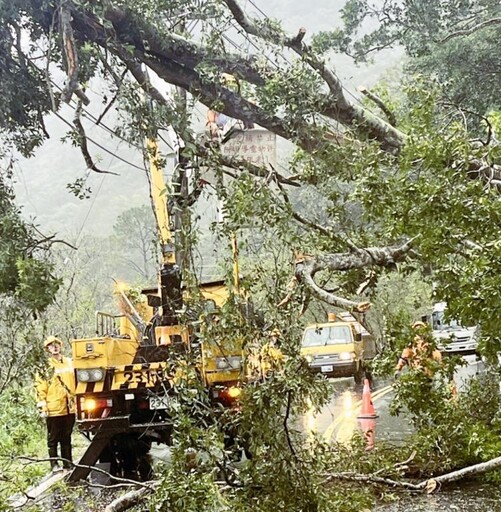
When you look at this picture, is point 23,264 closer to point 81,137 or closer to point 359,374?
point 81,137

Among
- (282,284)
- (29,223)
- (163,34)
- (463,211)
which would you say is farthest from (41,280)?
(463,211)

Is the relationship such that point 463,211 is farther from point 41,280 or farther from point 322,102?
point 41,280

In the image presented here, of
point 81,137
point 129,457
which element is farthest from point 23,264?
point 129,457

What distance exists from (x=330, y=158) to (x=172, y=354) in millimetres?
3322

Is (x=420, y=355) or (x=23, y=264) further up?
(x=23, y=264)

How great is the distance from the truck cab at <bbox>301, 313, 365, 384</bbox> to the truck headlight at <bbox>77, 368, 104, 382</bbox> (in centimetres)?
1234

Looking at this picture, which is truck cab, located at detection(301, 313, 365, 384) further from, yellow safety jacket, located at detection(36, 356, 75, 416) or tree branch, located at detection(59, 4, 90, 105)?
tree branch, located at detection(59, 4, 90, 105)

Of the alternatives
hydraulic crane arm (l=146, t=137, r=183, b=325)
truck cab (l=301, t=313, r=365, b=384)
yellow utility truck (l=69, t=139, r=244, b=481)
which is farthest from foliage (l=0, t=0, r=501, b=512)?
truck cab (l=301, t=313, r=365, b=384)

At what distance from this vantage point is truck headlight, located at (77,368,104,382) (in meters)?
10.3

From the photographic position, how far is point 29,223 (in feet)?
23.9

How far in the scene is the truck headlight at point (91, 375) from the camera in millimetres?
10328


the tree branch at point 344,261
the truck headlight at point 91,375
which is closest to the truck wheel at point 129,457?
the truck headlight at point 91,375

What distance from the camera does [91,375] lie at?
1034 centimetres

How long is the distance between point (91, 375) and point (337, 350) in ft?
44.3
